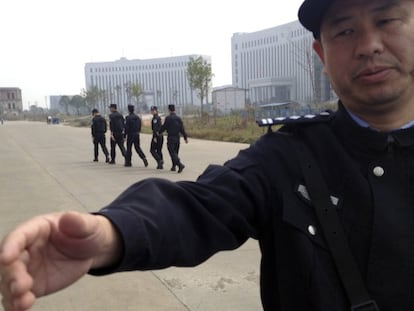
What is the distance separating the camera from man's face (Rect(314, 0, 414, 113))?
3.84 feet

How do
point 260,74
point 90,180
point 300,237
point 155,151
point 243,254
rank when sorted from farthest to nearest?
1. point 260,74
2. point 155,151
3. point 90,180
4. point 243,254
5. point 300,237

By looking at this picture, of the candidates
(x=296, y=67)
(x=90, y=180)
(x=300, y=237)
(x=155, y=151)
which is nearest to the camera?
(x=300, y=237)

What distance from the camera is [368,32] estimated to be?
1.17 meters

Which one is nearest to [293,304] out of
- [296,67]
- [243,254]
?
[243,254]

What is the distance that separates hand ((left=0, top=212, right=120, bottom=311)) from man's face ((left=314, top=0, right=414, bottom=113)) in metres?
0.73

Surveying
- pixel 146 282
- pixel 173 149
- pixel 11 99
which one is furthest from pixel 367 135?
pixel 11 99

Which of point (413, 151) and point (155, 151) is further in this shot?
point (155, 151)

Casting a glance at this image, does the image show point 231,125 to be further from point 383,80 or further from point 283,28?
point 283,28

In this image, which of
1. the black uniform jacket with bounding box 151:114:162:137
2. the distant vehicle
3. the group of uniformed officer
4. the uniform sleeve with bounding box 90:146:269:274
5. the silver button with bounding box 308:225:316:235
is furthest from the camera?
the distant vehicle

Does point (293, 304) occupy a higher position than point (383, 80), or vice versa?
point (383, 80)

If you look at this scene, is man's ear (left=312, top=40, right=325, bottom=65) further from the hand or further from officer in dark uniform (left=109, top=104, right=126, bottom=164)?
officer in dark uniform (left=109, top=104, right=126, bottom=164)

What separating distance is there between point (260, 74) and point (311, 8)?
91.5 metres

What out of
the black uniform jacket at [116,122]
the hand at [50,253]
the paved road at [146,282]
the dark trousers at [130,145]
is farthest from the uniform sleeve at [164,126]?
the hand at [50,253]

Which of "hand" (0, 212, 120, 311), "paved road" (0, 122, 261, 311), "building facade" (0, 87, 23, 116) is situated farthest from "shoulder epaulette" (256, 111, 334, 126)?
"building facade" (0, 87, 23, 116)
